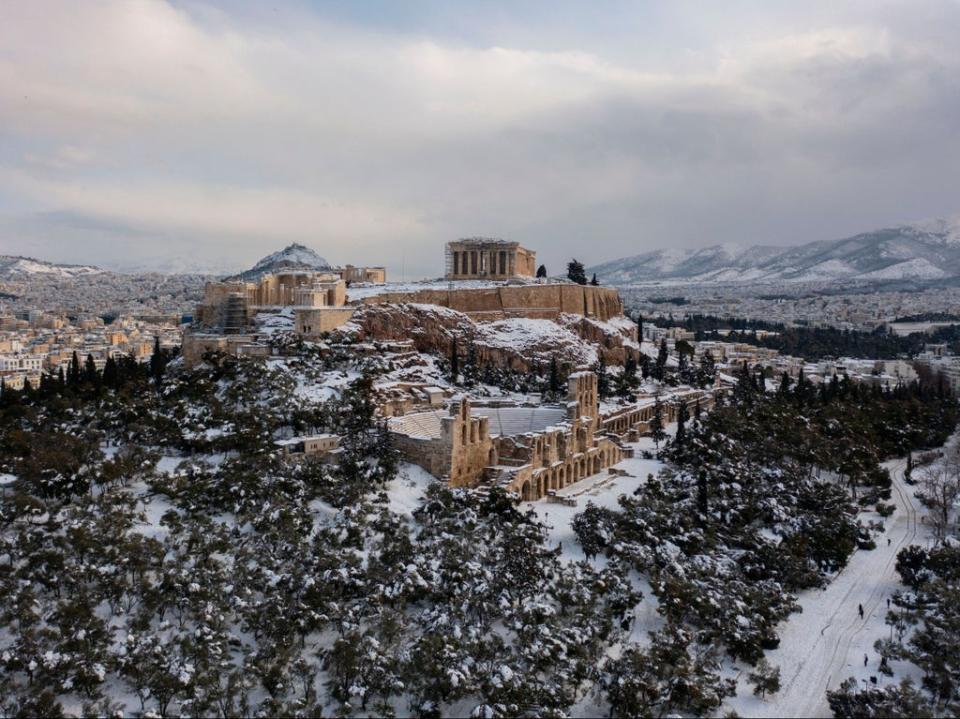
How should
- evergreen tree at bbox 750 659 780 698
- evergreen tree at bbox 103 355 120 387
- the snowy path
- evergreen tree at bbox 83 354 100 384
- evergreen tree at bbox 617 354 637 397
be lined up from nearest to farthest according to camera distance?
1. evergreen tree at bbox 750 659 780 698
2. the snowy path
3. evergreen tree at bbox 103 355 120 387
4. evergreen tree at bbox 83 354 100 384
5. evergreen tree at bbox 617 354 637 397

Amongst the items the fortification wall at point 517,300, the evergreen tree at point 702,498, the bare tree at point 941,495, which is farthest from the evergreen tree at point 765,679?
the fortification wall at point 517,300

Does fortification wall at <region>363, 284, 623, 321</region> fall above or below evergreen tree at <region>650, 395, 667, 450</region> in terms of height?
above

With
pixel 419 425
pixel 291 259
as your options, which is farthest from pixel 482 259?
pixel 291 259

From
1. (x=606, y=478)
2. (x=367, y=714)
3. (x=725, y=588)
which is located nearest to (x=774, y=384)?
(x=606, y=478)

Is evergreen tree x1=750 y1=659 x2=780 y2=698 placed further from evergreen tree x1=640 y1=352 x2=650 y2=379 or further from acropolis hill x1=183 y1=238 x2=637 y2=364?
evergreen tree x1=640 y1=352 x2=650 y2=379

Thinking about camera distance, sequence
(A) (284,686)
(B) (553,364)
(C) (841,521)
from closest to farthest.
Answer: (A) (284,686) < (C) (841,521) < (B) (553,364)

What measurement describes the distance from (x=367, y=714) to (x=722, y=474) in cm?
2809

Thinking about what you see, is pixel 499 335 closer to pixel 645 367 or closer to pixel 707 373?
pixel 645 367

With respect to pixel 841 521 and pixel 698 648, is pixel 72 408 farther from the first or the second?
pixel 841 521

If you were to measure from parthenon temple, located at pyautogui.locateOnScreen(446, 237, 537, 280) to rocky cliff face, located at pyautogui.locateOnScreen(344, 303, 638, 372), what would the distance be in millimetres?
9245

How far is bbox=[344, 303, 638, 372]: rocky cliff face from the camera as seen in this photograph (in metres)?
64.2

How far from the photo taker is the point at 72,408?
150ft

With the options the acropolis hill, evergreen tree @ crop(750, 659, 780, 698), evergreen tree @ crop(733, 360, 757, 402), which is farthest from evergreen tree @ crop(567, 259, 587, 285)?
evergreen tree @ crop(750, 659, 780, 698)

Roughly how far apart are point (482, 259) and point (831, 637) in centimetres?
5931
